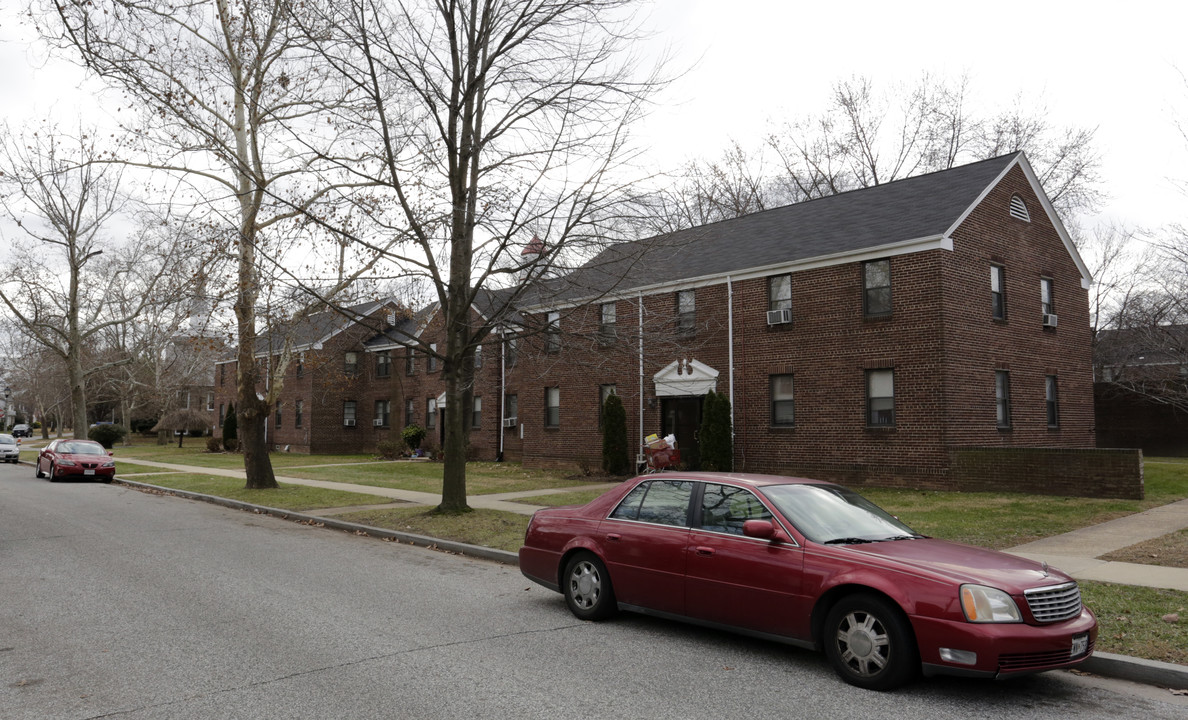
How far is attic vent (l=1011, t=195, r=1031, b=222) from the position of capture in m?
21.6

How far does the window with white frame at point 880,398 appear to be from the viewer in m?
19.5

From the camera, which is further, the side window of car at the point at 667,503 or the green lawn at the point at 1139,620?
the side window of car at the point at 667,503

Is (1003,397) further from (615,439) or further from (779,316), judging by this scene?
(615,439)

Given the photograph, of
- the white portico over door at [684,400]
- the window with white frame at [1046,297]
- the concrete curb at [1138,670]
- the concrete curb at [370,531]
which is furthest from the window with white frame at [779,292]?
the concrete curb at [1138,670]

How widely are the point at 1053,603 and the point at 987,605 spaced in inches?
22.6

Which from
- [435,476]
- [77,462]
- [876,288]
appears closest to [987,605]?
[876,288]

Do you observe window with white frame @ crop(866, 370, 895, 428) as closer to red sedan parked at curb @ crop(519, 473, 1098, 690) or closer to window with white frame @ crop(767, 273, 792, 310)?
window with white frame @ crop(767, 273, 792, 310)

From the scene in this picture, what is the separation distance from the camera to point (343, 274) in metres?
19.9

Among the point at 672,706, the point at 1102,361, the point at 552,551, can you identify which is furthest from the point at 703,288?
the point at 1102,361

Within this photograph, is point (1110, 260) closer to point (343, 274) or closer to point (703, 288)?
point (703, 288)

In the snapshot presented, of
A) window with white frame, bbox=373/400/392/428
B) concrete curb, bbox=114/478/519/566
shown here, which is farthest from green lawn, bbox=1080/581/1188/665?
window with white frame, bbox=373/400/392/428

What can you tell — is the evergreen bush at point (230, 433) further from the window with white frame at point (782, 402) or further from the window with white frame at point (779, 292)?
the window with white frame at point (779, 292)

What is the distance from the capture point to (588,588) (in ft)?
24.1

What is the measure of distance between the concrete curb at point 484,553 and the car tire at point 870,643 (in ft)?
5.56
